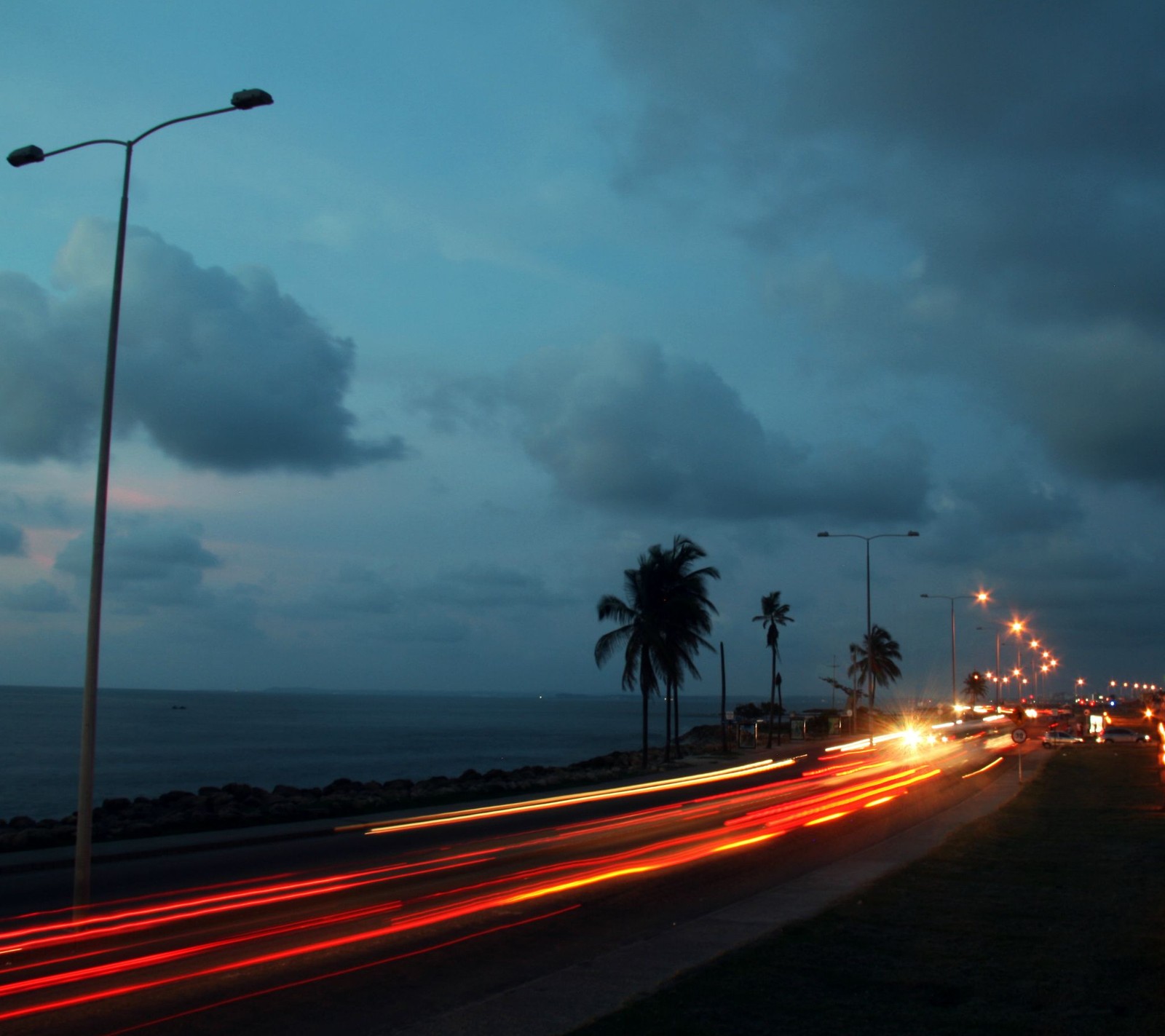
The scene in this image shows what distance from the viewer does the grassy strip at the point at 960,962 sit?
7.14m

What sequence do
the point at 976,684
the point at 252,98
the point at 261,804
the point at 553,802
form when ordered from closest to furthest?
1. the point at 252,98
2. the point at 553,802
3. the point at 261,804
4. the point at 976,684

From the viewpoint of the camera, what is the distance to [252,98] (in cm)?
1184

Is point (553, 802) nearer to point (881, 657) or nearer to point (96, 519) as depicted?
point (96, 519)

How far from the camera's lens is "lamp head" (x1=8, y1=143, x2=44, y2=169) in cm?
1295

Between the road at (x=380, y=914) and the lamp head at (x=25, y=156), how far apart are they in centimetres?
919

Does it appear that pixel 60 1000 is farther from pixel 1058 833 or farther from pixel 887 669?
pixel 887 669

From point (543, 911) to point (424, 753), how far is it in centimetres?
7498

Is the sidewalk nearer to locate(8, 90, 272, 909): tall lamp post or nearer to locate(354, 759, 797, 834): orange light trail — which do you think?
locate(8, 90, 272, 909): tall lamp post

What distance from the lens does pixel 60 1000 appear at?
27.6 feet

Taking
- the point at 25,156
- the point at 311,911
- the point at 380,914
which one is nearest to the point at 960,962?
the point at 380,914

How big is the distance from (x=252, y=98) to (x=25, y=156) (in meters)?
3.39

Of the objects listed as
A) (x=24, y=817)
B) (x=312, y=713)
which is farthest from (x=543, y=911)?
(x=312, y=713)

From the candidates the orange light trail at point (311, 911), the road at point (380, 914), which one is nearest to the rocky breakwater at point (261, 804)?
the road at point (380, 914)

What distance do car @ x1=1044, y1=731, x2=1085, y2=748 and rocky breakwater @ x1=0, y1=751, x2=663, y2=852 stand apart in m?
19.4
